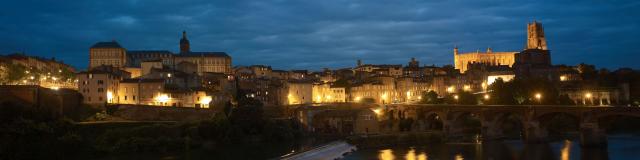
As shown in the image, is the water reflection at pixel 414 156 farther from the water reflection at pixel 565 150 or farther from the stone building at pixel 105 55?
the stone building at pixel 105 55

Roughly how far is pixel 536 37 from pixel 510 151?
283ft

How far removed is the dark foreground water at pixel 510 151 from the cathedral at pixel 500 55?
249 feet

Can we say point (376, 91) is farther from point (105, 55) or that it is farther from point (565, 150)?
point (565, 150)

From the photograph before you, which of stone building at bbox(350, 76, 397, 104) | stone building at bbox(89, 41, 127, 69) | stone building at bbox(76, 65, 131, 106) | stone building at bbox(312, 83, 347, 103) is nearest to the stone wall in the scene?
stone building at bbox(76, 65, 131, 106)

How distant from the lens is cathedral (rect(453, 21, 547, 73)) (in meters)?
126

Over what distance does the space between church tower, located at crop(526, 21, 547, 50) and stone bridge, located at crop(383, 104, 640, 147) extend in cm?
6368

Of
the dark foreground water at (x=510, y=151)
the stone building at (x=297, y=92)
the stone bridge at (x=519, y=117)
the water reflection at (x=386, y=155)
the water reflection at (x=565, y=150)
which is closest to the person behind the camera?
the water reflection at (x=565, y=150)

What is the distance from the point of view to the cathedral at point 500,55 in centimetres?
12588

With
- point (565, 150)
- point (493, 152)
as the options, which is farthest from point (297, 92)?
point (565, 150)

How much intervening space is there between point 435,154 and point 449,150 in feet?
10.0

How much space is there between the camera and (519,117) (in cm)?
5294

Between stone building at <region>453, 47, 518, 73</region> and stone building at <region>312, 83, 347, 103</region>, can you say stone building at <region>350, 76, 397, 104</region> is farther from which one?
stone building at <region>453, 47, 518, 73</region>

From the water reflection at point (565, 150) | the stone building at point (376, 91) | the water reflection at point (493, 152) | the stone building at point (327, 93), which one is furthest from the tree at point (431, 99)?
the water reflection at point (565, 150)

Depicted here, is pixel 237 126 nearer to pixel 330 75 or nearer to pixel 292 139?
pixel 292 139
